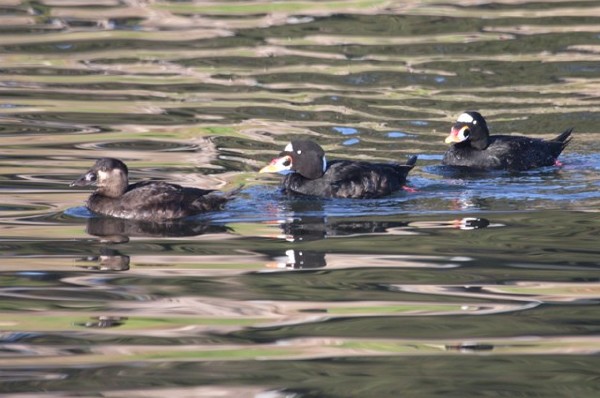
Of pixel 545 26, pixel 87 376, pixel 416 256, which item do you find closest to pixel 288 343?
pixel 87 376

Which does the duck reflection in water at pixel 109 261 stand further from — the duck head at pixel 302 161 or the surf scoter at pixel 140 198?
the duck head at pixel 302 161

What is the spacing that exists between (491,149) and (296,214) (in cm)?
385

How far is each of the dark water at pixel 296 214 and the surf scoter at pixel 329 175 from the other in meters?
0.25

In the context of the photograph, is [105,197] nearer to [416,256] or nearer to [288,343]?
[416,256]

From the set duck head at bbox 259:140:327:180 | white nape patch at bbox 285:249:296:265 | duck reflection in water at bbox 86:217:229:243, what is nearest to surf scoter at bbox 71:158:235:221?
duck reflection in water at bbox 86:217:229:243

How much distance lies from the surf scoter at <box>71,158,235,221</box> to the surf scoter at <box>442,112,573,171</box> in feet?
12.1

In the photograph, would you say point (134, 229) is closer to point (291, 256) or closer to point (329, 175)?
point (291, 256)

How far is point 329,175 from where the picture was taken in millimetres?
13938

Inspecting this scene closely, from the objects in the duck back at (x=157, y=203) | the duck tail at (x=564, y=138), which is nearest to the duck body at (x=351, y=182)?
the duck back at (x=157, y=203)

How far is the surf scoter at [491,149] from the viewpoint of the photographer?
51.6 ft

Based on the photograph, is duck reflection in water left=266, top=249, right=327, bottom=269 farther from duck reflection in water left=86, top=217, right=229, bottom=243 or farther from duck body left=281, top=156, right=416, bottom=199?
duck body left=281, top=156, right=416, bottom=199

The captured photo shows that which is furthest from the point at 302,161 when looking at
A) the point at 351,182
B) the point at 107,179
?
the point at 107,179

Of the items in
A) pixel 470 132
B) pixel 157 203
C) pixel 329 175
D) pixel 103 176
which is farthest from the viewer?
pixel 470 132

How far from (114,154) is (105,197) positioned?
3097 millimetres
